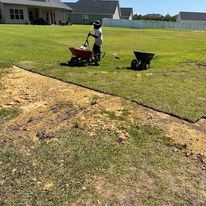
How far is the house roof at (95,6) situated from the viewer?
68456 millimetres

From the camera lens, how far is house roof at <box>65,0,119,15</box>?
68456 millimetres

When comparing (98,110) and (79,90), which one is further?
(79,90)

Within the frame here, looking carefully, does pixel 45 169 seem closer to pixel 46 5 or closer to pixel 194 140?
pixel 194 140

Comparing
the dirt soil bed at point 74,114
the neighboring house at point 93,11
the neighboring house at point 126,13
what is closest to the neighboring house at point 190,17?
the neighboring house at point 126,13

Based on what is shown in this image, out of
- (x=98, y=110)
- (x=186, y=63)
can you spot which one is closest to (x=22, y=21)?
(x=186, y=63)

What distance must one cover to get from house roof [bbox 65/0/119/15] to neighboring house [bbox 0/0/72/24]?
43.4 ft

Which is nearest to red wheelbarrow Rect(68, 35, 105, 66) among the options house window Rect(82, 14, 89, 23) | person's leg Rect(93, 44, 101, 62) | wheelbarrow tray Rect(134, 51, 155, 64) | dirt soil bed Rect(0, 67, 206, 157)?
person's leg Rect(93, 44, 101, 62)

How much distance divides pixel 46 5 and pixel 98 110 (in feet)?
142

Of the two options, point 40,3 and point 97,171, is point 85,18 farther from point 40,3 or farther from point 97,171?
point 97,171

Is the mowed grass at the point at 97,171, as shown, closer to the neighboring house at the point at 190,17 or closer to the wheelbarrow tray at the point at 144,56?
the wheelbarrow tray at the point at 144,56

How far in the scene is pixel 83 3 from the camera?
7138cm

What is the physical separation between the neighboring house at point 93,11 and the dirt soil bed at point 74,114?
60471 mm

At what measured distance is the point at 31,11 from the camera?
4756 centimetres

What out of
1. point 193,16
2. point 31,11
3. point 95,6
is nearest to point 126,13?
point 95,6
